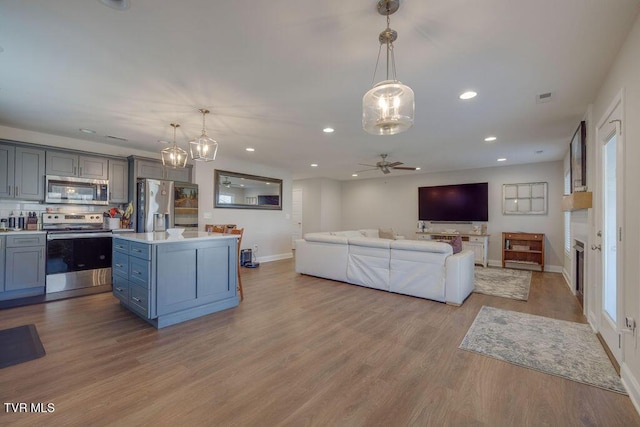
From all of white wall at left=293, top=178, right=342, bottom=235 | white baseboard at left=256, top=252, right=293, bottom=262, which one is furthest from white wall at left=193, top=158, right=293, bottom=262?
white wall at left=293, top=178, right=342, bottom=235

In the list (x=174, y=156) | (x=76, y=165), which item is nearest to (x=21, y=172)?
(x=76, y=165)

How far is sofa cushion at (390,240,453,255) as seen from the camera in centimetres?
390

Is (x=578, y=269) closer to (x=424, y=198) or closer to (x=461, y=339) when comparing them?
(x=461, y=339)

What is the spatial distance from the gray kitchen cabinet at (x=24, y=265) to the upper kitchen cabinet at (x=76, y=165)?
1074mm

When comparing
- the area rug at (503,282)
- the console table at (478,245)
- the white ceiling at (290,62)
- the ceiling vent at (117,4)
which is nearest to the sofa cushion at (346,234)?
the white ceiling at (290,62)

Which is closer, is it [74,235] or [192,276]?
[192,276]

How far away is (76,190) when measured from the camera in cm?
454

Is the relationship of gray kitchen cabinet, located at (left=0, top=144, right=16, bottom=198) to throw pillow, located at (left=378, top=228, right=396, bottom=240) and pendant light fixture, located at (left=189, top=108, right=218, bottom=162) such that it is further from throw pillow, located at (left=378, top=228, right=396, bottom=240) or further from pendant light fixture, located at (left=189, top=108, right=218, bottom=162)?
throw pillow, located at (left=378, top=228, right=396, bottom=240)

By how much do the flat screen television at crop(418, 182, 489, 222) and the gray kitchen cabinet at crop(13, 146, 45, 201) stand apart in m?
8.13

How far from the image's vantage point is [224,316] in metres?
3.33

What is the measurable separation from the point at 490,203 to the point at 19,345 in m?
8.55

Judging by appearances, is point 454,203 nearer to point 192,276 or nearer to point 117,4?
point 192,276

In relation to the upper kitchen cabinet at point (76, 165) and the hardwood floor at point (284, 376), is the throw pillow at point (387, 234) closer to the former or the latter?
the hardwood floor at point (284, 376)

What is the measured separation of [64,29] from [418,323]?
4.04 m
